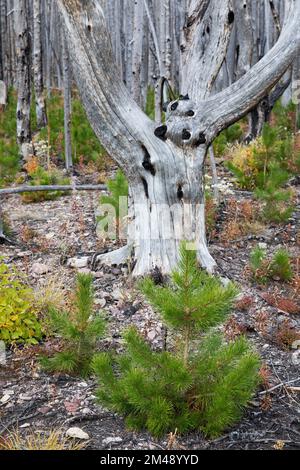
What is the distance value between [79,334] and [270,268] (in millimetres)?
2311

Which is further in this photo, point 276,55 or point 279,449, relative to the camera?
point 276,55

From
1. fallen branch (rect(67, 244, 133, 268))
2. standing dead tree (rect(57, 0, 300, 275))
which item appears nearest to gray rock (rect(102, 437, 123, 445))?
standing dead tree (rect(57, 0, 300, 275))

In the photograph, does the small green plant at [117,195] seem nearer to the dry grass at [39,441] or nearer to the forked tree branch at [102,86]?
the forked tree branch at [102,86]

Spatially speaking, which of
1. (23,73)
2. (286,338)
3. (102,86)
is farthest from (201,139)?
(23,73)

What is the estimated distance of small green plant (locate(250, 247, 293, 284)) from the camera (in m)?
5.12

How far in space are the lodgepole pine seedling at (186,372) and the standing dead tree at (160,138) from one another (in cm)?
183

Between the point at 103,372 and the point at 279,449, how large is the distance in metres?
1.00

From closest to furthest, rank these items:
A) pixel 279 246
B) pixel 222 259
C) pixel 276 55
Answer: pixel 276 55 → pixel 222 259 → pixel 279 246

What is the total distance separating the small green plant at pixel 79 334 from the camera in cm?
343

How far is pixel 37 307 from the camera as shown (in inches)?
169

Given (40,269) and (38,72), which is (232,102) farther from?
(38,72)

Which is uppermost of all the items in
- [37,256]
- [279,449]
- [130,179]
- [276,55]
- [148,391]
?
[276,55]

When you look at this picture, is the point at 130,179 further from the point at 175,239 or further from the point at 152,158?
the point at 175,239

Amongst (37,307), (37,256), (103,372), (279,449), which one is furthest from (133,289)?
(279,449)
